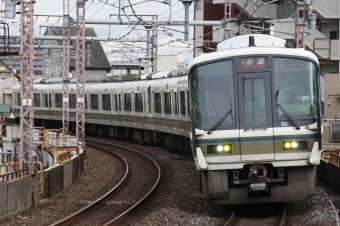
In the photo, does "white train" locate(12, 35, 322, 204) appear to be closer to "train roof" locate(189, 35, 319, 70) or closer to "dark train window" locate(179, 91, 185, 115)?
"train roof" locate(189, 35, 319, 70)

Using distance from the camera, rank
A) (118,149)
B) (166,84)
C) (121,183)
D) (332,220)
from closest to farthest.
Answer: (332,220), (121,183), (166,84), (118,149)

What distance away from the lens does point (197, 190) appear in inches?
567

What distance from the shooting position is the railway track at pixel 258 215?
420 inches

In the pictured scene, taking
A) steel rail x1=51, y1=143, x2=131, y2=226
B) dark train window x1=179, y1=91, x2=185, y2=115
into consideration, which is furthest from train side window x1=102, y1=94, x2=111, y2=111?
steel rail x1=51, y1=143, x2=131, y2=226

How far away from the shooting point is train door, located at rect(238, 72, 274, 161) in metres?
10.7

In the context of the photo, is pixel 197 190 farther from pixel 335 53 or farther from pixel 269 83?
pixel 335 53

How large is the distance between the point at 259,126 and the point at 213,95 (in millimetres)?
850

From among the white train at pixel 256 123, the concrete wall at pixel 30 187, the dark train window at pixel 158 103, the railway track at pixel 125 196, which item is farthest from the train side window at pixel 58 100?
the white train at pixel 256 123

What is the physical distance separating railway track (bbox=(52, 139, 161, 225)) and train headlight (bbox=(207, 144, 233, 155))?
1828 mm

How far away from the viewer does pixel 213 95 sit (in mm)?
11070

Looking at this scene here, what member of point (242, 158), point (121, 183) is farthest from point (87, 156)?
point (242, 158)

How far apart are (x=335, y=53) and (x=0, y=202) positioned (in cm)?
2196

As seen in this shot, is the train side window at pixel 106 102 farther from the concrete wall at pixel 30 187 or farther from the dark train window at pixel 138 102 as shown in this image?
the concrete wall at pixel 30 187

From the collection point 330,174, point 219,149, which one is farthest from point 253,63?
point 330,174
